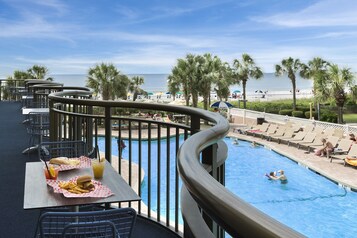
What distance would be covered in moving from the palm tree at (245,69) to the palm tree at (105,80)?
15826mm

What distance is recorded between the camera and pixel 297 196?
14672 mm

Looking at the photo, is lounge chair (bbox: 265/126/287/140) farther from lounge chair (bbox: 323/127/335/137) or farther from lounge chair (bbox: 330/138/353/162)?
lounge chair (bbox: 330/138/353/162)

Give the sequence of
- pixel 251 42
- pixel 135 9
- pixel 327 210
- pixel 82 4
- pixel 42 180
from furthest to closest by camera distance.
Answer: pixel 251 42 < pixel 135 9 < pixel 82 4 < pixel 327 210 < pixel 42 180

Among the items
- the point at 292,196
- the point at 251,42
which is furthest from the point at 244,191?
the point at 251,42

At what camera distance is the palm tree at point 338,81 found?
99.3 ft

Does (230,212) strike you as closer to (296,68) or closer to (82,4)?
(296,68)

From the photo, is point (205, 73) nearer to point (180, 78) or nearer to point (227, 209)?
point (180, 78)

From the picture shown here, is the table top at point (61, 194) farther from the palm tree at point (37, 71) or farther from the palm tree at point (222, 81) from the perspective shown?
the palm tree at point (37, 71)

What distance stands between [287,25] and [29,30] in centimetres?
6665

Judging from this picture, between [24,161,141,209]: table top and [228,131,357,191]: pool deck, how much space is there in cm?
1369

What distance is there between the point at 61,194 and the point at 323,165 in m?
Result: 16.9

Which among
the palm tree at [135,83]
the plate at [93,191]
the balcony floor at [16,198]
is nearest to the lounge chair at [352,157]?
the balcony floor at [16,198]

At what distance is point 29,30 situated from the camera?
5072 cm

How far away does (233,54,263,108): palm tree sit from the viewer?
46031 mm
